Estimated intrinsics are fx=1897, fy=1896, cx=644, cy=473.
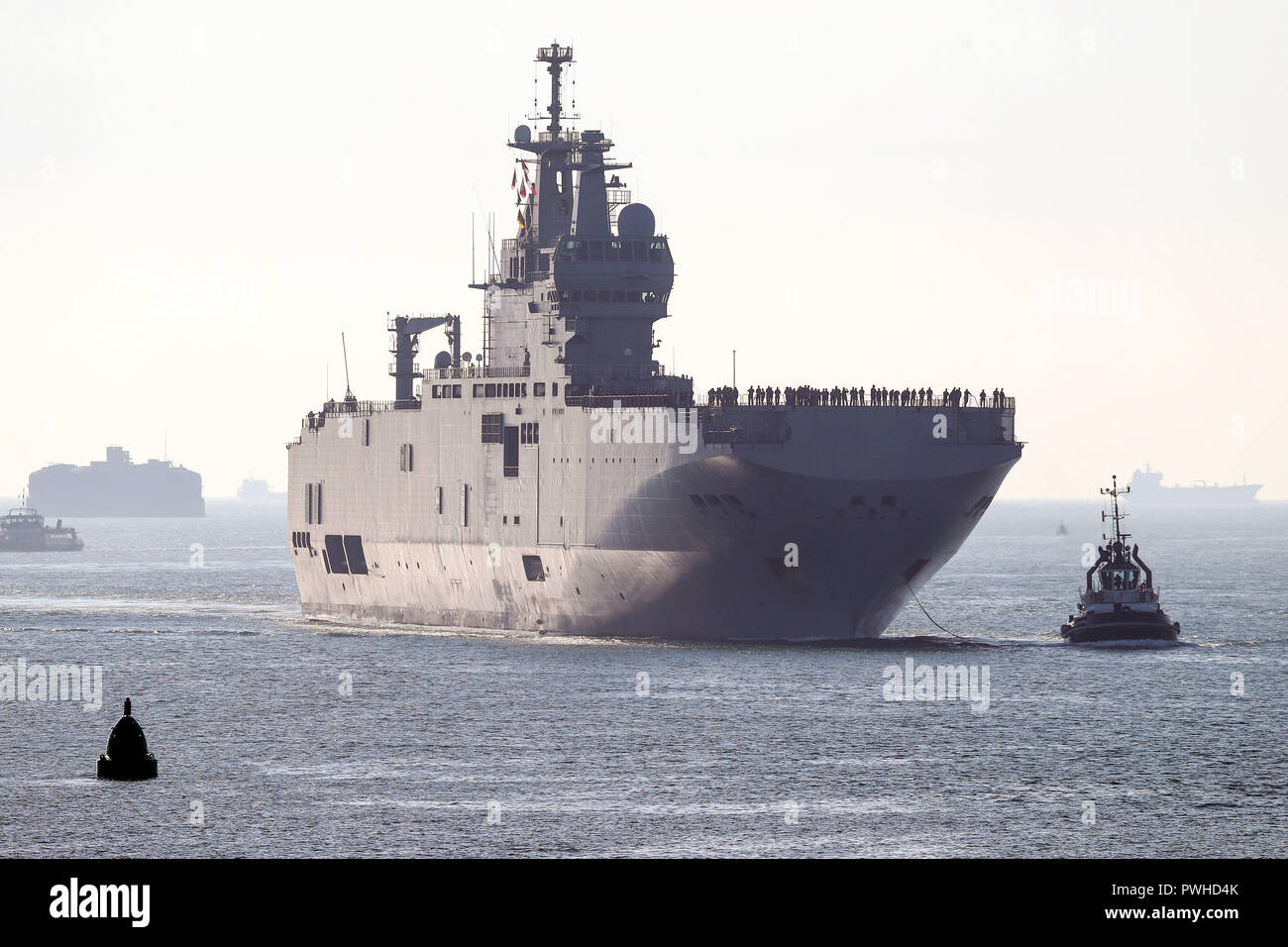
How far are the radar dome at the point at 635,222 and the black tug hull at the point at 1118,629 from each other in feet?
78.3

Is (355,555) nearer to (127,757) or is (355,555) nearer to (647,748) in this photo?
(647,748)

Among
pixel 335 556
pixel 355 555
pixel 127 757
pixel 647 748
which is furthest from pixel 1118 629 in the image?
pixel 127 757

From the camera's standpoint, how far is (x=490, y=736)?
5269 centimetres

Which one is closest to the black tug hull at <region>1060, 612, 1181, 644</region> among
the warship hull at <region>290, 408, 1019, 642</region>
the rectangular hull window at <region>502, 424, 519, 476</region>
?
the warship hull at <region>290, 408, 1019, 642</region>

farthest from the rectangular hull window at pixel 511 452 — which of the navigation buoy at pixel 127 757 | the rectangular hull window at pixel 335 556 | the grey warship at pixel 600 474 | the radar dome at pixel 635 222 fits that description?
the navigation buoy at pixel 127 757

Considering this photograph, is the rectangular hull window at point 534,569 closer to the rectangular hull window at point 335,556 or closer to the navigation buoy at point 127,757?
the rectangular hull window at point 335,556

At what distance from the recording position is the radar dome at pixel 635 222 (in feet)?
260

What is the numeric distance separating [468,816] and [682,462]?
29.2 meters

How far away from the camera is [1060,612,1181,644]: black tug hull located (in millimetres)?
75000

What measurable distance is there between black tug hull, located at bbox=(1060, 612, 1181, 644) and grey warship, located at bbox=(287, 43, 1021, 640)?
824 cm

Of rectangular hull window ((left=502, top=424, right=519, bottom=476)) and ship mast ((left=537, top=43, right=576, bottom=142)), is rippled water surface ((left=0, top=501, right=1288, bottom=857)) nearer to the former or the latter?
rectangular hull window ((left=502, top=424, right=519, bottom=476))

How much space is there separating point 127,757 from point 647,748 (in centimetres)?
1763

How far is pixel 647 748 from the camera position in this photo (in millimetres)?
50312
